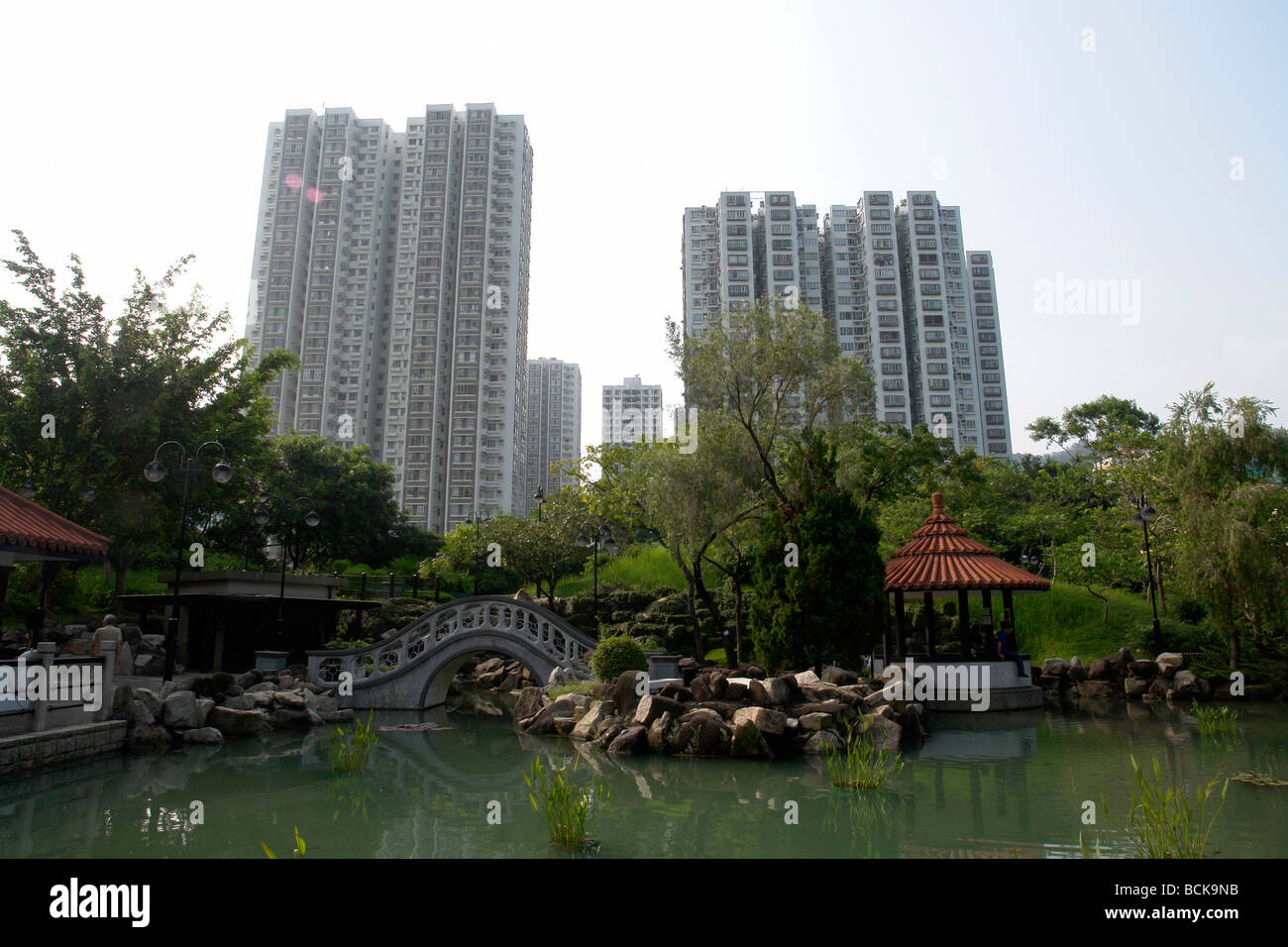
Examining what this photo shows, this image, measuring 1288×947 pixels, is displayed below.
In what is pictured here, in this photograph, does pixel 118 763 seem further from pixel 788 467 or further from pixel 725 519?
pixel 788 467

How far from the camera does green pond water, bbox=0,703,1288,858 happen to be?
23.4 ft

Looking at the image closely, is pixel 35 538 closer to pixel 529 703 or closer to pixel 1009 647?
pixel 529 703

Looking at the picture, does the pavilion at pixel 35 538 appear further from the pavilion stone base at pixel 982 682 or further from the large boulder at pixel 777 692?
the pavilion stone base at pixel 982 682

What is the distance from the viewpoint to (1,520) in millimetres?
12094

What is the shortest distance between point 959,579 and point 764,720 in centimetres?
689

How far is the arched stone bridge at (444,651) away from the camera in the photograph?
759 inches

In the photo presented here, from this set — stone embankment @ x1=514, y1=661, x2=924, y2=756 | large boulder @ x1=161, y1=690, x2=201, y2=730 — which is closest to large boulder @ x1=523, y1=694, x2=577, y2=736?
stone embankment @ x1=514, y1=661, x2=924, y2=756

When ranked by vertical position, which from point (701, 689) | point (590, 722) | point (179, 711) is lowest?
point (590, 722)

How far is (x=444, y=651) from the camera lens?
1980 centimetres

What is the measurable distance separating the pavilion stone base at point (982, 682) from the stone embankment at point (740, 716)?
8.92ft

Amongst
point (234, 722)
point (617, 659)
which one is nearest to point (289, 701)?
point (234, 722)

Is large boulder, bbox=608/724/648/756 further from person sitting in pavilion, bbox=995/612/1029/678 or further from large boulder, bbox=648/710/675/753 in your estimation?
person sitting in pavilion, bbox=995/612/1029/678

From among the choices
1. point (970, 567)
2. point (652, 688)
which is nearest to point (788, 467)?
point (970, 567)

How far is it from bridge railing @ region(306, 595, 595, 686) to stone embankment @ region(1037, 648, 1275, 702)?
1342 cm
